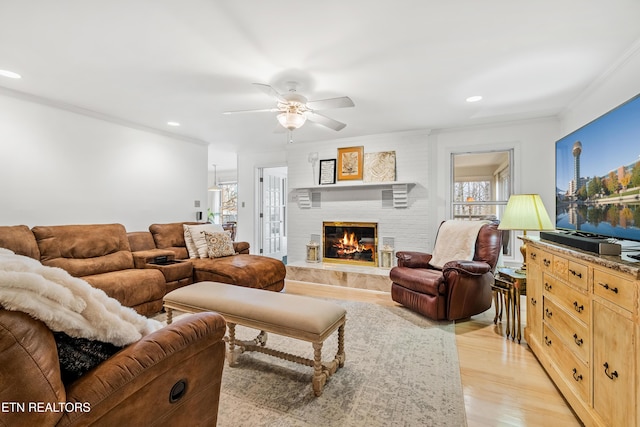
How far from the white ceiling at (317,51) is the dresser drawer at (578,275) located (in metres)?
1.57

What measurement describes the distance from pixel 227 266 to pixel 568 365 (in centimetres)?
312

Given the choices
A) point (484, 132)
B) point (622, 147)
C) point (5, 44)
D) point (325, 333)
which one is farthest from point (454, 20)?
point (5, 44)

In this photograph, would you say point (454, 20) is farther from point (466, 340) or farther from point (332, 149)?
point (332, 149)

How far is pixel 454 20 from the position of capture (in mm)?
1902

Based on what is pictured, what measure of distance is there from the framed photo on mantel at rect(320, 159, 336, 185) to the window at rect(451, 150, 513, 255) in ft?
6.23

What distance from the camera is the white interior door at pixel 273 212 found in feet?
20.5

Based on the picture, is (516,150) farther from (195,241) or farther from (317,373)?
(195,241)

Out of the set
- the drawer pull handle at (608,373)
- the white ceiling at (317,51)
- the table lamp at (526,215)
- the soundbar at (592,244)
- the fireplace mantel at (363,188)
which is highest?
the white ceiling at (317,51)

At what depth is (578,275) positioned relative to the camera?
1610 mm

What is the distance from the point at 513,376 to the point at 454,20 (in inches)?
96.4

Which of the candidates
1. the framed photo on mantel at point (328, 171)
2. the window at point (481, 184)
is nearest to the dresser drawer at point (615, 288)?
the window at point (481, 184)

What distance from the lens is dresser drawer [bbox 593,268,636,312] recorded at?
1191 mm

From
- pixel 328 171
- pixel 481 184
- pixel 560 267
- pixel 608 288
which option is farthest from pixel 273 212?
pixel 608 288

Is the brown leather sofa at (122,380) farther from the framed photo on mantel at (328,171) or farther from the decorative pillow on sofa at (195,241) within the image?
the framed photo on mantel at (328,171)
